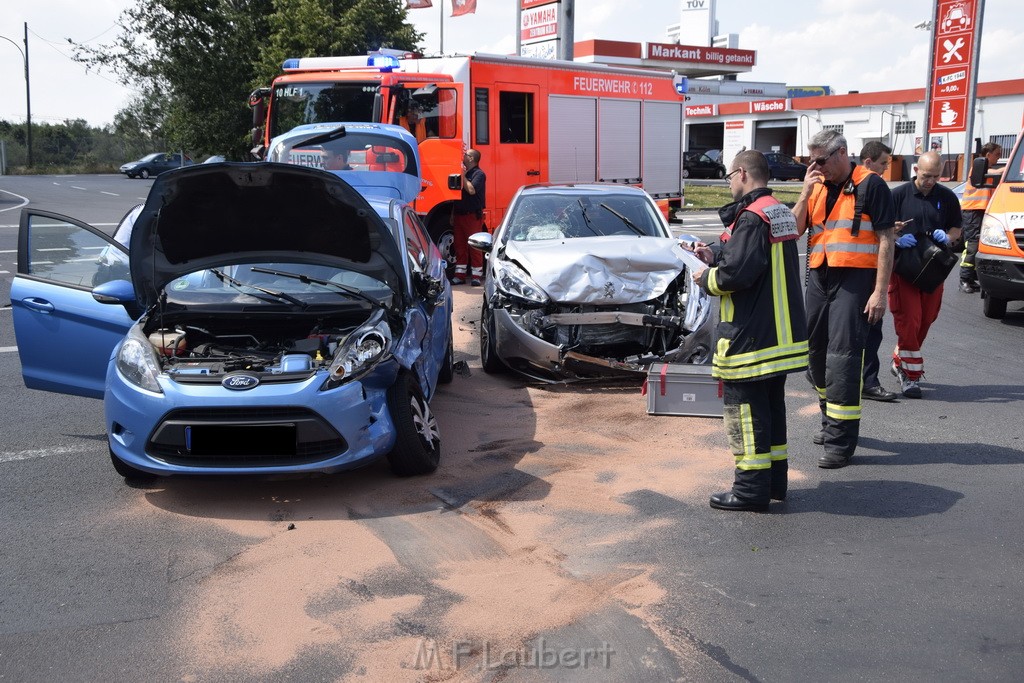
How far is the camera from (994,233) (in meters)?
10.4

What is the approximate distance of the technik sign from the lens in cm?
6244

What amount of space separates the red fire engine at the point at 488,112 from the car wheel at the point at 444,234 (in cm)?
2

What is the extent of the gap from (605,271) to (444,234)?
21.8ft

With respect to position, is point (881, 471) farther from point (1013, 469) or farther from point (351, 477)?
point (351, 477)

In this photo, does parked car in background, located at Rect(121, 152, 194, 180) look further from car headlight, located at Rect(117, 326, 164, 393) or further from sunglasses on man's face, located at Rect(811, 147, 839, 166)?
sunglasses on man's face, located at Rect(811, 147, 839, 166)

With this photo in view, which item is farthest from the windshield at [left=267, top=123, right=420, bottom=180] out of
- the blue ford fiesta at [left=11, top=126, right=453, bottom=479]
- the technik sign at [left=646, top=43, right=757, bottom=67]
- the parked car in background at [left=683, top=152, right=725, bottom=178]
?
the technik sign at [left=646, top=43, right=757, bottom=67]

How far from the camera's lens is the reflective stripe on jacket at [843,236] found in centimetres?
579

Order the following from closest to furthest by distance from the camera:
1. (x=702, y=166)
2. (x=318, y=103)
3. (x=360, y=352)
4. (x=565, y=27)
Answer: (x=360, y=352), (x=318, y=103), (x=565, y=27), (x=702, y=166)

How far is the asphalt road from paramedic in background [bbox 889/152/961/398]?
66 centimetres

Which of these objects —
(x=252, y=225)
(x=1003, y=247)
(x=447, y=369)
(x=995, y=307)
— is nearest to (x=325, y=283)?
(x=252, y=225)

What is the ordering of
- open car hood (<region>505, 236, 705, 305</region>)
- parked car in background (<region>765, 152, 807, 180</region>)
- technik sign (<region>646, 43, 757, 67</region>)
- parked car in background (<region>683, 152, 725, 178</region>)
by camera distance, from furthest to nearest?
1. technik sign (<region>646, 43, 757, 67</region>)
2. parked car in background (<region>683, 152, 725, 178</region>)
3. parked car in background (<region>765, 152, 807, 180</region>)
4. open car hood (<region>505, 236, 705, 305</region>)

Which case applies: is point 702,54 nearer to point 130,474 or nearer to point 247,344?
point 247,344

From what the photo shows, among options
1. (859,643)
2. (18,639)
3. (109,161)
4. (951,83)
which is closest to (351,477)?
(18,639)

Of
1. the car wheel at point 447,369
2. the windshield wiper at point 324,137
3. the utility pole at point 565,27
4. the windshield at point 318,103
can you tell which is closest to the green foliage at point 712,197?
the utility pole at point 565,27
